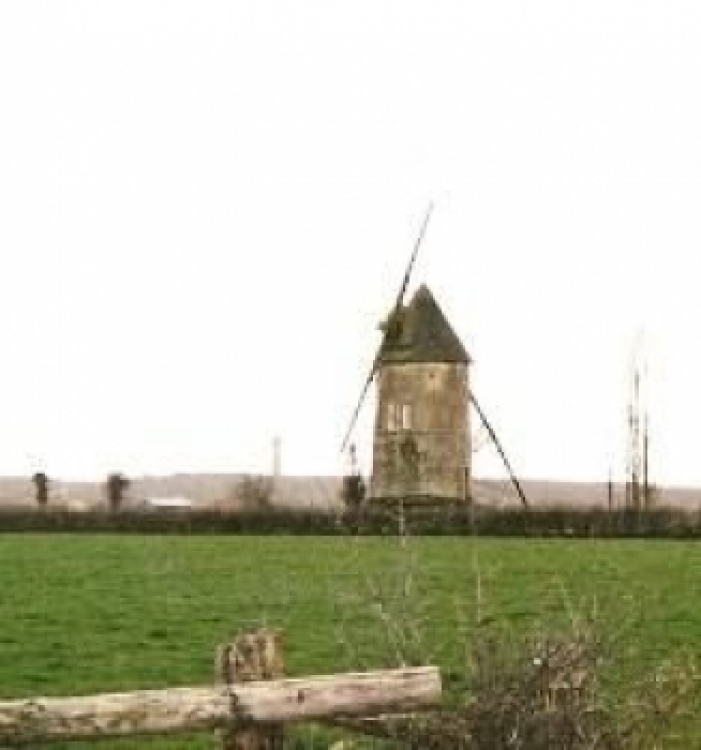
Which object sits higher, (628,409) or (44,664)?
(628,409)

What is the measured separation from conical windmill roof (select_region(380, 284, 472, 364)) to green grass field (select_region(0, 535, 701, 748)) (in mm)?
18955

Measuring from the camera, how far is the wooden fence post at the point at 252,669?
7.91m

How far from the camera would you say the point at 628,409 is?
88562 mm

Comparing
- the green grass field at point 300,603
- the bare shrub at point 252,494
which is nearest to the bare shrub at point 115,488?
the bare shrub at point 252,494

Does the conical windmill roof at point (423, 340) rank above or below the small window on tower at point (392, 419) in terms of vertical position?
above

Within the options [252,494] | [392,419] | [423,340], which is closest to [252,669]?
[392,419]

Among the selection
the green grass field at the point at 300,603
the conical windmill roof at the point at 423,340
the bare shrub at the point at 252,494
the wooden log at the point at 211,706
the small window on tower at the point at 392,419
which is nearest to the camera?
the wooden log at the point at 211,706

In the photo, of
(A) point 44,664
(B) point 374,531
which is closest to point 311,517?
(B) point 374,531

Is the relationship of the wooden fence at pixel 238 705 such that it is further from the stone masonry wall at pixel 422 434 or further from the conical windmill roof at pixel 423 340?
the conical windmill roof at pixel 423 340

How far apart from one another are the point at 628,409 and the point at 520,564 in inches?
2222

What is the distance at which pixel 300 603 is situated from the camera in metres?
23.7

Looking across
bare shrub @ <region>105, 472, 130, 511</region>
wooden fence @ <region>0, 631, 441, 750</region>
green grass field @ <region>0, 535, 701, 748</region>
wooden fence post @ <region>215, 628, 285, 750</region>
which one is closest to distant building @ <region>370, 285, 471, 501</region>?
green grass field @ <region>0, 535, 701, 748</region>

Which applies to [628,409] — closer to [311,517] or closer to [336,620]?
[311,517]

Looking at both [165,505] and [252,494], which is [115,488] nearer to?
[165,505]
